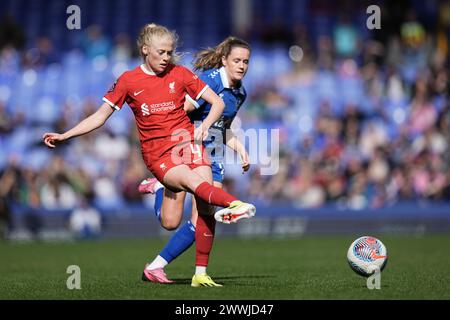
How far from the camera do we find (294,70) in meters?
20.8

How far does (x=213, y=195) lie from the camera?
7363 mm

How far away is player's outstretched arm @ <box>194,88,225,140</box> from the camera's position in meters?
7.51

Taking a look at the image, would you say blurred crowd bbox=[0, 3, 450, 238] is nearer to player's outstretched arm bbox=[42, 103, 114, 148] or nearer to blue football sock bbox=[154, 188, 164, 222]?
blue football sock bbox=[154, 188, 164, 222]

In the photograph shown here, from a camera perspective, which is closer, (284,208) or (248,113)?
(284,208)

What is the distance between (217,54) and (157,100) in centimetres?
104

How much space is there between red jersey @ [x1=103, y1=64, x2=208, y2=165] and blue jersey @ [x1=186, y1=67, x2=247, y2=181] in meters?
0.47

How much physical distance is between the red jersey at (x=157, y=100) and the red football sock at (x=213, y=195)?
0.63 metres

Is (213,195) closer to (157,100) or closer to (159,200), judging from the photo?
(157,100)

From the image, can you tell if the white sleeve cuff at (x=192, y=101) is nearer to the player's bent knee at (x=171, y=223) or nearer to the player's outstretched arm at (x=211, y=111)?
the player's outstretched arm at (x=211, y=111)

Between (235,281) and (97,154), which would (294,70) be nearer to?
(97,154)

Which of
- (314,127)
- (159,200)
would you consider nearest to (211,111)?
(159,200)

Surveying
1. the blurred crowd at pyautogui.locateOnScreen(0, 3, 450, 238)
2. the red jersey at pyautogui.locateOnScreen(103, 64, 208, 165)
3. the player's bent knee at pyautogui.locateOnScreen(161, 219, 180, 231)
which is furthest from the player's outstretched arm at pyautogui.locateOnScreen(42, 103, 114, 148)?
the blurred crowd at pyautogui.locateOnScreen(0, 3, 450, 238)

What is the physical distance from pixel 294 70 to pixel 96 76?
14.8 feet
